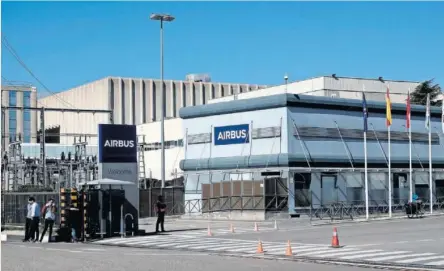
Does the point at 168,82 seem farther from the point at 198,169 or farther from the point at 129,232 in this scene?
the point at 129,232

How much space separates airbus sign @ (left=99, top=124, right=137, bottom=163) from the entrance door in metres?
15.6

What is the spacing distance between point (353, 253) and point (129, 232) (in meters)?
13.0

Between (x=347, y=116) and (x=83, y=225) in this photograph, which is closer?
(x=83, y=225)

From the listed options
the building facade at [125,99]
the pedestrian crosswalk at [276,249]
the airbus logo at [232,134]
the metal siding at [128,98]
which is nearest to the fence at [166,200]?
the airbus logo at [232,134]

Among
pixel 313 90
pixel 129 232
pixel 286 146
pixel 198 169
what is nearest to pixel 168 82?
pixel 313 90

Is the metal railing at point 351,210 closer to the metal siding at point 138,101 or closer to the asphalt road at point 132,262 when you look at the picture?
the asphalt road at point 132,262

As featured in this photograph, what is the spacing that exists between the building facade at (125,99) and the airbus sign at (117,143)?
185 feet

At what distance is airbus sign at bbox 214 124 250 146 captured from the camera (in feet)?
148

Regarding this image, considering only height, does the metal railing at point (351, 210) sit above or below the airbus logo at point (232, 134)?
below

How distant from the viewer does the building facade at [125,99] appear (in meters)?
91.8

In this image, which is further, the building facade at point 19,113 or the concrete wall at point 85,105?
the concrete wall at point 85,105

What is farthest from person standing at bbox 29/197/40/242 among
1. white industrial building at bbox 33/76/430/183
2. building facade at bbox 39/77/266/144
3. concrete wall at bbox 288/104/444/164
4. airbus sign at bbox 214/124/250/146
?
building facade at bbox 39/77/266/144

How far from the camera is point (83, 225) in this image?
28.6 meters

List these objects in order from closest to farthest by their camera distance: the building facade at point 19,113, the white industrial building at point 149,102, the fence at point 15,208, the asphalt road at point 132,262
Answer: the asphalt road at point 132,262
the fence at point 15,208
the white industrial building at point 149,102
the building facade at point 19,113
